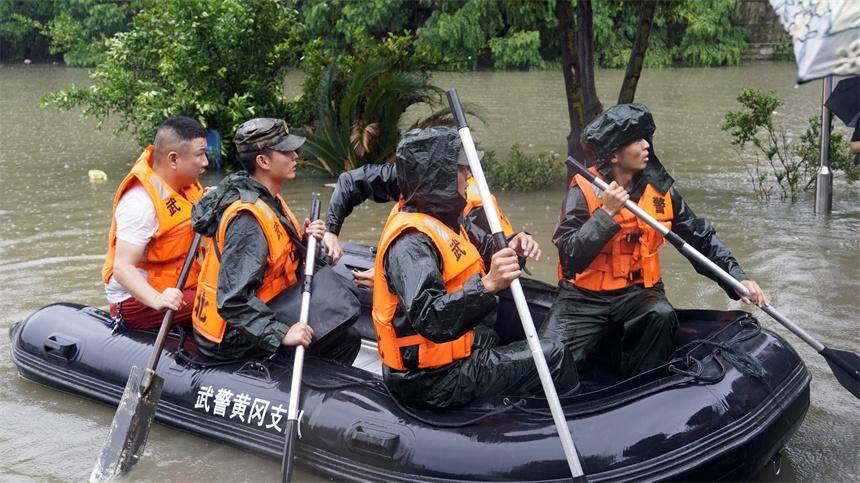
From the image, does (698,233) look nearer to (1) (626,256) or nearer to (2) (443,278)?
(1) (626,256)

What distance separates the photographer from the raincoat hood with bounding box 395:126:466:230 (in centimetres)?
354

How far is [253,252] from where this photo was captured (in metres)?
4.16

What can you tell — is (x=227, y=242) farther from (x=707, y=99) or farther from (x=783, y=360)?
(x=707, y=99)

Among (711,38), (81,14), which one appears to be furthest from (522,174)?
(81,14)

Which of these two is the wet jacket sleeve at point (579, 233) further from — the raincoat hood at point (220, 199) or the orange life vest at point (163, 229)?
the orange life vest at point (163, 229)

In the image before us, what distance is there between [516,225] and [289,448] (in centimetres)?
506

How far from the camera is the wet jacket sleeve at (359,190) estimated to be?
17.1 feet

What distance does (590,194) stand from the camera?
432 centimetres

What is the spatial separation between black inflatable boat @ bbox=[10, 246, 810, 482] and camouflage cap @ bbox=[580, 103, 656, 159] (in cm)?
93

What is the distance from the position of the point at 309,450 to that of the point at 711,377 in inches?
69.0

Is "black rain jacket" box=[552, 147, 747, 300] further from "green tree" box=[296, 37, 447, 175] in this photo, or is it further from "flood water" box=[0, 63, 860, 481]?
"green tree" box=[296, 37, 447, 175]

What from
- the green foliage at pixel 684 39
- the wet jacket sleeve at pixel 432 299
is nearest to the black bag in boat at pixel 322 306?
the wet jacket sleeve at pixel 432 299

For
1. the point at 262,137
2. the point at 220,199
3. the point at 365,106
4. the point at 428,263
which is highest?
the point at 262,137

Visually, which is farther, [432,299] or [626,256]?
[626,256]
